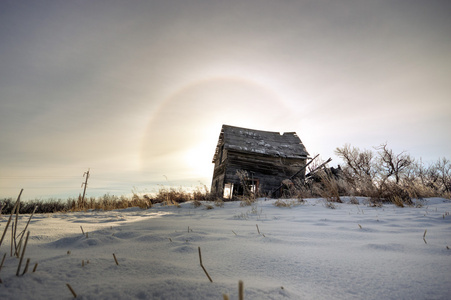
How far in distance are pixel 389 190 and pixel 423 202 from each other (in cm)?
60

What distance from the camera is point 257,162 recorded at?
16031 millimetres

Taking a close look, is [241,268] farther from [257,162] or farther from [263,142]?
[263,142]

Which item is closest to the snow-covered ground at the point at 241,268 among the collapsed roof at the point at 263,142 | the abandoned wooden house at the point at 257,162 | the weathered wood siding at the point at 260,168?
the abandoned wooden house at the point at 257,162

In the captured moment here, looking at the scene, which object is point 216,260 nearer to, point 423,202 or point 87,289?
point 87,289

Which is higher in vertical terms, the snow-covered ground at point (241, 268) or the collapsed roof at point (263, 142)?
the collapsed roof at point (263, 142)

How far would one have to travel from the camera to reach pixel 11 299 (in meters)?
0.80

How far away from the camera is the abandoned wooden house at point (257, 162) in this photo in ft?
50.5

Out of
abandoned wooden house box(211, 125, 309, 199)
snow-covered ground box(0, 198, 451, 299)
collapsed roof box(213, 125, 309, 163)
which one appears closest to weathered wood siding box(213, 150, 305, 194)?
abandoned wooden house box(211, 125, 309, 199)

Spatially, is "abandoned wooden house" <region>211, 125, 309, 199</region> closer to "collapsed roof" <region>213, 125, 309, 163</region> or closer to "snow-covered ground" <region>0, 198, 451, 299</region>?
"collapsed roof" <region>213, 125, 309, 163</region>

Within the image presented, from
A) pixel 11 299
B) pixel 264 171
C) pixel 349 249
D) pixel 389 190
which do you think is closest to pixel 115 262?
pixel 11 299

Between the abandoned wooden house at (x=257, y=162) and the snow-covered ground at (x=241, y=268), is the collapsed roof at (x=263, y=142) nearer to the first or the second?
the abandoned wooden house at (x=257, y=162)

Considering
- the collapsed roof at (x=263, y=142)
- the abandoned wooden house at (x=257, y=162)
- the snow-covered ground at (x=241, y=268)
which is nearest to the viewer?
the snow-covered ground at (x=241, y=268)

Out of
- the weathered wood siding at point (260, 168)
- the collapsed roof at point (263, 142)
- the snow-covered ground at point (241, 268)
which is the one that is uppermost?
the collapsed roof at point (263, 142)

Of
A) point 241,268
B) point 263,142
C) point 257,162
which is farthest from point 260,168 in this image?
point 241,268
